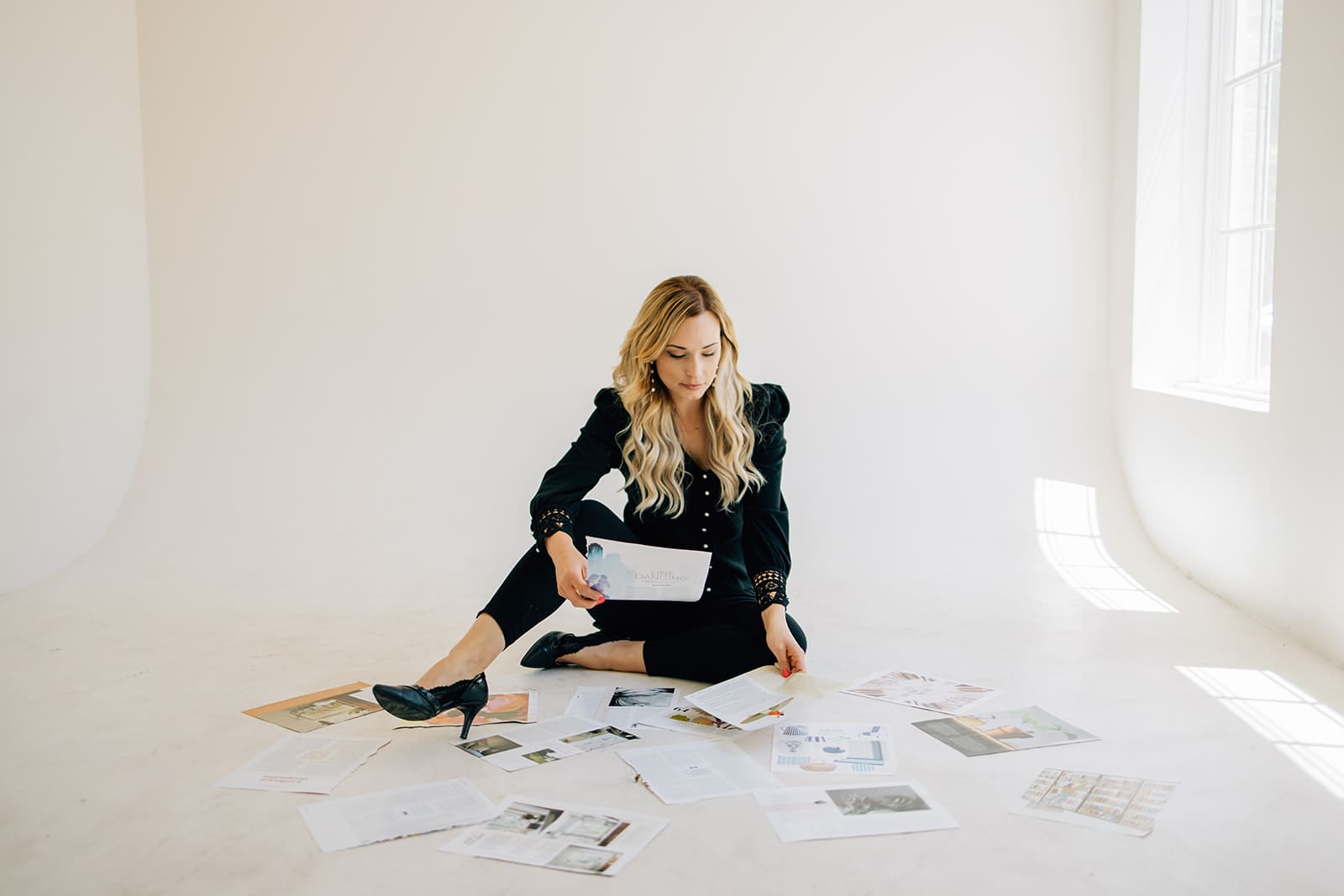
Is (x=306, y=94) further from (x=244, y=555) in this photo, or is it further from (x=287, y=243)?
A: (x=244, y=555)

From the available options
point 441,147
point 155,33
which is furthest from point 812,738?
point 155,33

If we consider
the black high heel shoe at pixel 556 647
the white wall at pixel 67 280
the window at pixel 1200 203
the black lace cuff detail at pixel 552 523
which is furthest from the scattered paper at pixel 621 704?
the white wall at pixel 67 280

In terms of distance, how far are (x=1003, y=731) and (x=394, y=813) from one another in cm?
126

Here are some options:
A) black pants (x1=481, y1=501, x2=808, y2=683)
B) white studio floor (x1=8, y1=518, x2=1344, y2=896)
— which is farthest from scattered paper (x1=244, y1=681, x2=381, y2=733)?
black pants (x1=481, y1=501, x2=808, y2=683)

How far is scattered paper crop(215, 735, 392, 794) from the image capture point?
83.0 inches

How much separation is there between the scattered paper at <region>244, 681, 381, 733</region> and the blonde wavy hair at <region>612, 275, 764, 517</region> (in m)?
0.81

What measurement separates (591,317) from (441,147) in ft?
2.96

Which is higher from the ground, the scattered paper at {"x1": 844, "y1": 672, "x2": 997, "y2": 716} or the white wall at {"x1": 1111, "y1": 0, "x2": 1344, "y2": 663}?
the white wall at {"x1": 1111, "y1": 0, "x2": 1344, "y2": 663}

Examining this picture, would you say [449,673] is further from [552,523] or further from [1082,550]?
[1082,550]

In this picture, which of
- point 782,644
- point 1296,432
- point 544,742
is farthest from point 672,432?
point 1296,432

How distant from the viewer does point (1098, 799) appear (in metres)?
1.98

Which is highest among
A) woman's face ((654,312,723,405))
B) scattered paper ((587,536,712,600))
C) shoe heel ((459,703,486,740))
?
woman's face ((654,312,723,405))

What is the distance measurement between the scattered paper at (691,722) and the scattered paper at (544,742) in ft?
0.30

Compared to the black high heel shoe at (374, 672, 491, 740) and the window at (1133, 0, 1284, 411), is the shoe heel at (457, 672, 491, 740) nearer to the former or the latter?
the black high heel shoe at (374, 672, 491, 740)
